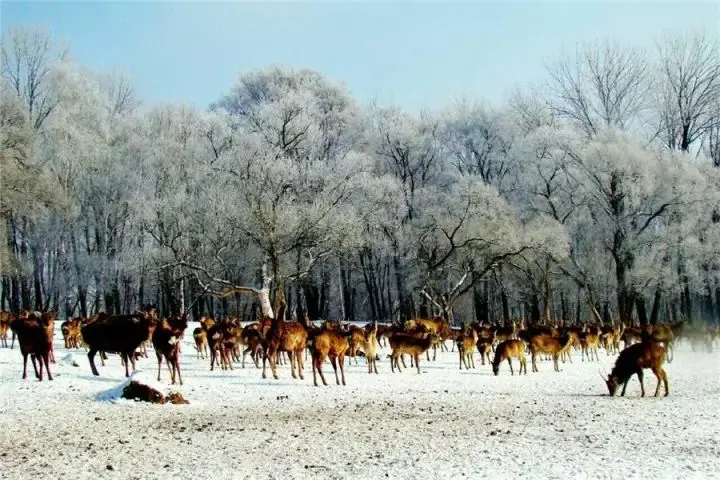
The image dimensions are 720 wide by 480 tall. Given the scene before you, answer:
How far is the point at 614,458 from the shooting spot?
9227 millimetres

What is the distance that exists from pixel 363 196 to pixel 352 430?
37713mm

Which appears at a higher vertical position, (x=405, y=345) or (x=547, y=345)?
(x=405, y=345)

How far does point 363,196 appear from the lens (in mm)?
48375

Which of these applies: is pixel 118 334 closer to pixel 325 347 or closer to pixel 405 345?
pixel 325 347

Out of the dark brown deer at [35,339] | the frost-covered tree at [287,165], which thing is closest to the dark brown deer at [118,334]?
the dark brown deer at [35,339]

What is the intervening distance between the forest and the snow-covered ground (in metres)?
22.8

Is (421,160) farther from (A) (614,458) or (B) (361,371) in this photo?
(A) (614,458)

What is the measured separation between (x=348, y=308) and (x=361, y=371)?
34641 millimetres

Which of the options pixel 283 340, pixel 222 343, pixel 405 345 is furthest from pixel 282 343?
pixel 405 345

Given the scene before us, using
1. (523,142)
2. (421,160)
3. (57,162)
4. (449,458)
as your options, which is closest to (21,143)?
(57,162)

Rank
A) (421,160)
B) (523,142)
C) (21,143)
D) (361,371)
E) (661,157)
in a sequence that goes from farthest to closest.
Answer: (421,160) → (523,142) → (661,157) → (21,143) → (361,371)

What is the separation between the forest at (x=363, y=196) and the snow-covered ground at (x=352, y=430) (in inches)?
898

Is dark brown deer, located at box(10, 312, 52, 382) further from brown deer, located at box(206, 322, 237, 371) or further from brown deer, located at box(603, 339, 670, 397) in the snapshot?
brown deer, located at box(603, 339, 670, 397)

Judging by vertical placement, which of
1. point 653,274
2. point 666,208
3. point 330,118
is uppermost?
point 330,118
